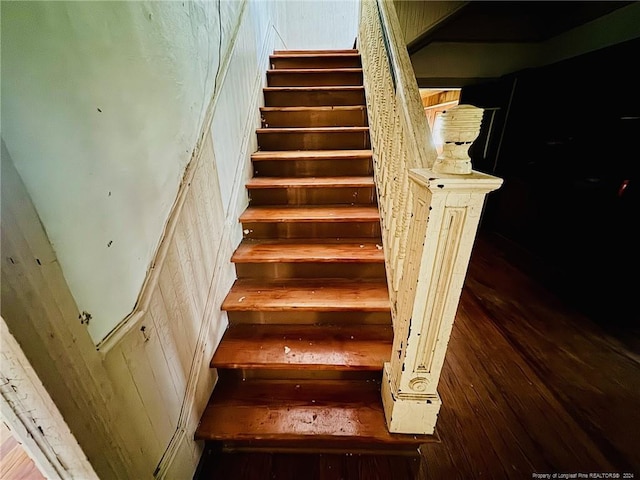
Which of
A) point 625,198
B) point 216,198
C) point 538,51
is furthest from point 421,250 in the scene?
point 538,51

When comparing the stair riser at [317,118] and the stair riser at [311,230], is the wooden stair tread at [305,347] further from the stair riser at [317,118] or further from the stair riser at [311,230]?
the stair riser at [317,118]

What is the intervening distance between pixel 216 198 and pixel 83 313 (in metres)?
0.86

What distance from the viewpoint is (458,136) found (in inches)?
27.0

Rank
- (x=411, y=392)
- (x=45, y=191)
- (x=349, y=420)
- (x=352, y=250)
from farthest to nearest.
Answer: (x=352, y=250) < (x=349, y=420) < (x=411, y=392) < (x=45, y=191)

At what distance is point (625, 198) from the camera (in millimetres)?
2064

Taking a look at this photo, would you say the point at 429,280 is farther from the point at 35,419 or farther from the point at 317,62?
the point at 317,62

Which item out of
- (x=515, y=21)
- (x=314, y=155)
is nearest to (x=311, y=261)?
(x=314, y=155)

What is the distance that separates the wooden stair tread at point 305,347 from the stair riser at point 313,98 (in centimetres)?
194

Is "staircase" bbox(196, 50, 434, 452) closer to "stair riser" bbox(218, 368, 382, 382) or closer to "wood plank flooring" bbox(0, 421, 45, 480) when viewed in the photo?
"stair riser" bbox(218, 368, 382, 382)

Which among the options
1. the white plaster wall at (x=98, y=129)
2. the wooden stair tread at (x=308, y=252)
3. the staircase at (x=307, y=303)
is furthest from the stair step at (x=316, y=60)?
the wooden stair tread at (x=308, y=252)

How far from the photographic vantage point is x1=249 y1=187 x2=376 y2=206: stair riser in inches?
72.3

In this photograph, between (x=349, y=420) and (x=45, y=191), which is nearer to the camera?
(x=45, y=191)

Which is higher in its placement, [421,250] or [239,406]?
[421,250]

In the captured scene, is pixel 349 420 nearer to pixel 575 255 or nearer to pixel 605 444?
pixel 605 444
